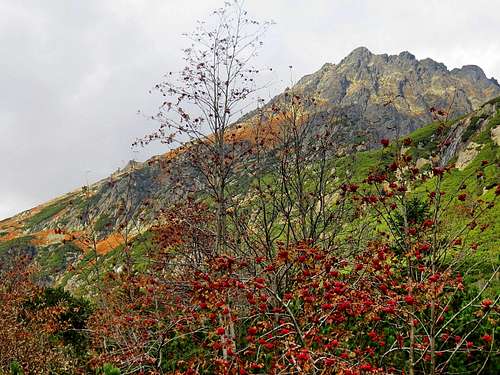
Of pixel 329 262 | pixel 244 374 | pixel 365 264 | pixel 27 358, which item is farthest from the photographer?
pixel 27 358

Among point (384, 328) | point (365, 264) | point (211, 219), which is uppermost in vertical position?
point (211, 219)

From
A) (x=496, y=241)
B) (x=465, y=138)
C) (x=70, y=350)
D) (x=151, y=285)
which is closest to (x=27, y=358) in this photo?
(x=70, y=350)

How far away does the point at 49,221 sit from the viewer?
118m

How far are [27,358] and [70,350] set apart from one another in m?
2.34

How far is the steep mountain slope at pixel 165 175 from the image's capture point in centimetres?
1167

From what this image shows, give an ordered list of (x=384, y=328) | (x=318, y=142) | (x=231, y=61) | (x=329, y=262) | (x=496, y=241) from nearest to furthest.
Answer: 1. (x=329, y=262)
2. (x=384, y=328)
3. (x=231, y=61)
4. (x=318, y=142)
5. (x=496, y=241)

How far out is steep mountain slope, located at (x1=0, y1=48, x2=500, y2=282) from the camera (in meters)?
11.7

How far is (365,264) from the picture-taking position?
6.65 metres

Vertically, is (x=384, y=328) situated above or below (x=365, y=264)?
below

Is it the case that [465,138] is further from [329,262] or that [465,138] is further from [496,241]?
[329,262]

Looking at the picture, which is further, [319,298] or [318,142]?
[318,142]

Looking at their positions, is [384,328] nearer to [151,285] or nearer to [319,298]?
[319,298]

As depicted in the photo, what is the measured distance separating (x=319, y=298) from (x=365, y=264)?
2.75 ft

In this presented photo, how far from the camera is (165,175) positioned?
1223 cm
